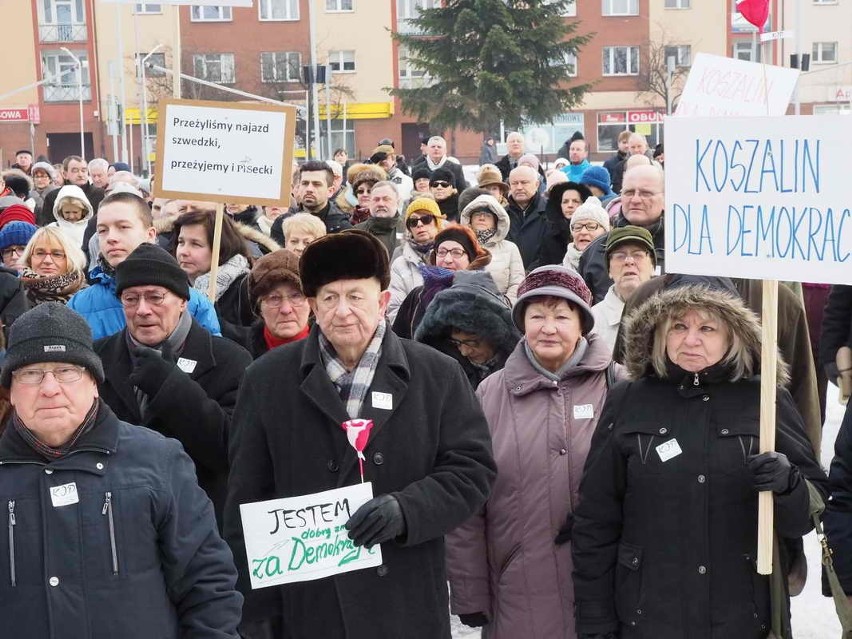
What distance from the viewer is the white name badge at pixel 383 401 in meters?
3.44

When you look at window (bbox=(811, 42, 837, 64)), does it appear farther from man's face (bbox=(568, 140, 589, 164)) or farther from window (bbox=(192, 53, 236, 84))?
man's face (bbox=(568, 140, 589, 164))

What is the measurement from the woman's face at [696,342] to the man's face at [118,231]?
263 centimetres

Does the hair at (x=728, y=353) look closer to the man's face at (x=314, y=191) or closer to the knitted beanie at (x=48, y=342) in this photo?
the knitted beanie at (x=48, y=342)

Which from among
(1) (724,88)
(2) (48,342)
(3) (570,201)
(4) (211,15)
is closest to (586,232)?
(1) (724,88)

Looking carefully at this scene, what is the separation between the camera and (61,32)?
55562 mm

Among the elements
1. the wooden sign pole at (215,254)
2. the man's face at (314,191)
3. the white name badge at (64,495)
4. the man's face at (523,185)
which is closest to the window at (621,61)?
the man's face at (523,185)

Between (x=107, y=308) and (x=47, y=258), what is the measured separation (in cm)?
121

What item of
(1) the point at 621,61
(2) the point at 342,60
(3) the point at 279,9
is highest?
(3) the point at 279,9

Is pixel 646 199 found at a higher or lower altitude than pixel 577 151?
lower

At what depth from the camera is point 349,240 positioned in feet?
11.5

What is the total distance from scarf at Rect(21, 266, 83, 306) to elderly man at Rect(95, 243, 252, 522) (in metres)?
1.50

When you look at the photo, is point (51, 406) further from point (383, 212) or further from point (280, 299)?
point (383, 212)

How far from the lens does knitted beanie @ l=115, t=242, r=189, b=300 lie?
4211 millimetres

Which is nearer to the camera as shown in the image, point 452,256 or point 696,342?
point 696,342
